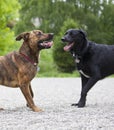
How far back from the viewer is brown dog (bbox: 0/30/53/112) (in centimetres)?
860

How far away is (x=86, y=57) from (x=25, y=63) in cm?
150

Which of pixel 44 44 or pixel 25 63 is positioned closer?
pixel 44 44

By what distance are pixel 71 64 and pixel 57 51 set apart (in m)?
1.15

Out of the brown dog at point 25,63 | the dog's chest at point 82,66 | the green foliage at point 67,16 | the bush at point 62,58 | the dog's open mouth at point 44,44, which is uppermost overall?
the dog's open mouth at point 44,44

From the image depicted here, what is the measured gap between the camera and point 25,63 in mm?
8703

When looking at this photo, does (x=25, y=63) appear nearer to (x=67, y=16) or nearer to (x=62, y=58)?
(x=62, y=58)

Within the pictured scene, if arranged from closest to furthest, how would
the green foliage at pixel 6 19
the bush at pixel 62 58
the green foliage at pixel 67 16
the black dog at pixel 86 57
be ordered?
the black dog at pixel 86 57 → the bush at pixel 62 58 → the green foliage at pixel 6 19 → the green foliage at pixel 67 16

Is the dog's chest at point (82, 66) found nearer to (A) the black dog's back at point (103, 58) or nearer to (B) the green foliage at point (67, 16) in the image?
(A) the black dog's back at point (103, 58)

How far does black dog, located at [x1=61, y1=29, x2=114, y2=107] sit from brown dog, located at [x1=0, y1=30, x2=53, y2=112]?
0.92 meters

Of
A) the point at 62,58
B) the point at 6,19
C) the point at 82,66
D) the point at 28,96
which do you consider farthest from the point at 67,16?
the point at 28,96

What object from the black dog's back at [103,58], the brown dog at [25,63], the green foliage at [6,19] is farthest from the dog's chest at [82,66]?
the green foliage at [6,19]

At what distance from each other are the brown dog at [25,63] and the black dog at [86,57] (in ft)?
3.02

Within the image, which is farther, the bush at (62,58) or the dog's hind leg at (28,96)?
the bush at (62,58)

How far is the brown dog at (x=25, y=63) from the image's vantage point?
8602 mm
